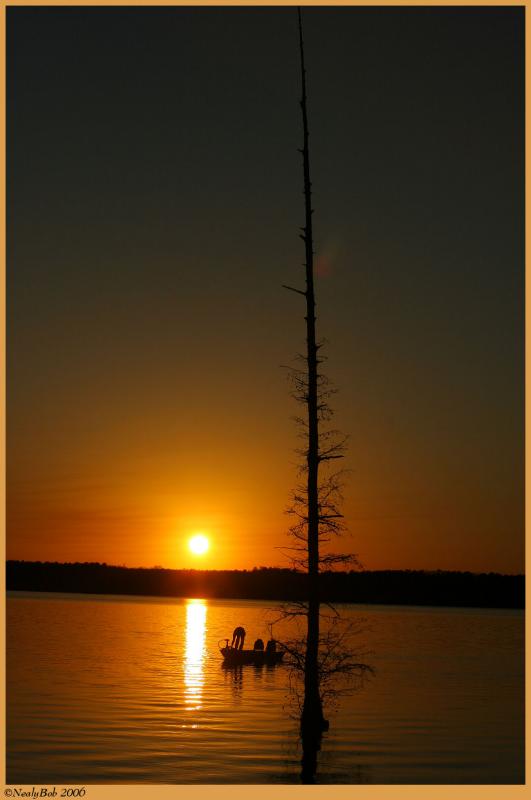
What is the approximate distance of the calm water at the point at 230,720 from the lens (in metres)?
24.8

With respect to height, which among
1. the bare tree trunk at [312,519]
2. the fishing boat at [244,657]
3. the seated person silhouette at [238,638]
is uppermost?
the bare tree trunk at [312,519]

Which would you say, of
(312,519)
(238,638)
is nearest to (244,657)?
(238,638)

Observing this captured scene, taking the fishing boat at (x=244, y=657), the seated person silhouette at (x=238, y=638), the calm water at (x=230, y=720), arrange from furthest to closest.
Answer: the seated person silhouette at (x=238, y=638)
the fishing boat at (x=244, y=657)
the calm water at (x=230, y=720)

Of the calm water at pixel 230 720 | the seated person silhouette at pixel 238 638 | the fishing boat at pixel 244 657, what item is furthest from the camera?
the seated person silhouette at pixel 238 638

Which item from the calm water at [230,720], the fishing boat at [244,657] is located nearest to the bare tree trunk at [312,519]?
the calm water at [230,720]

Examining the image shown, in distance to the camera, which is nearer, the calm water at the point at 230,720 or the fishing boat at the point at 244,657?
the calm water at the point at 230,720

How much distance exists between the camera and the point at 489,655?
73.7m

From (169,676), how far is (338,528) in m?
26.6

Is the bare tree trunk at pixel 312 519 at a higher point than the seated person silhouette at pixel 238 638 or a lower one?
higher

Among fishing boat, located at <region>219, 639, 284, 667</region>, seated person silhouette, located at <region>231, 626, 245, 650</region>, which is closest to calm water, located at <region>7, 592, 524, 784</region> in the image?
fishing boat, located at <region>219, 639, 284, 667</region>

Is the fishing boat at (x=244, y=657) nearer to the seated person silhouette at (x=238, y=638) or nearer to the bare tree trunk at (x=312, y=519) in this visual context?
the seated person silhouette at (x=238, y=638)

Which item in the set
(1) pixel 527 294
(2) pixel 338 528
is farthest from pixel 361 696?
(1) pixel 527 294

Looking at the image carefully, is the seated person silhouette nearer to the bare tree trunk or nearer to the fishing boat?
the fishing boat

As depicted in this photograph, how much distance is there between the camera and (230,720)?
34344 mm
